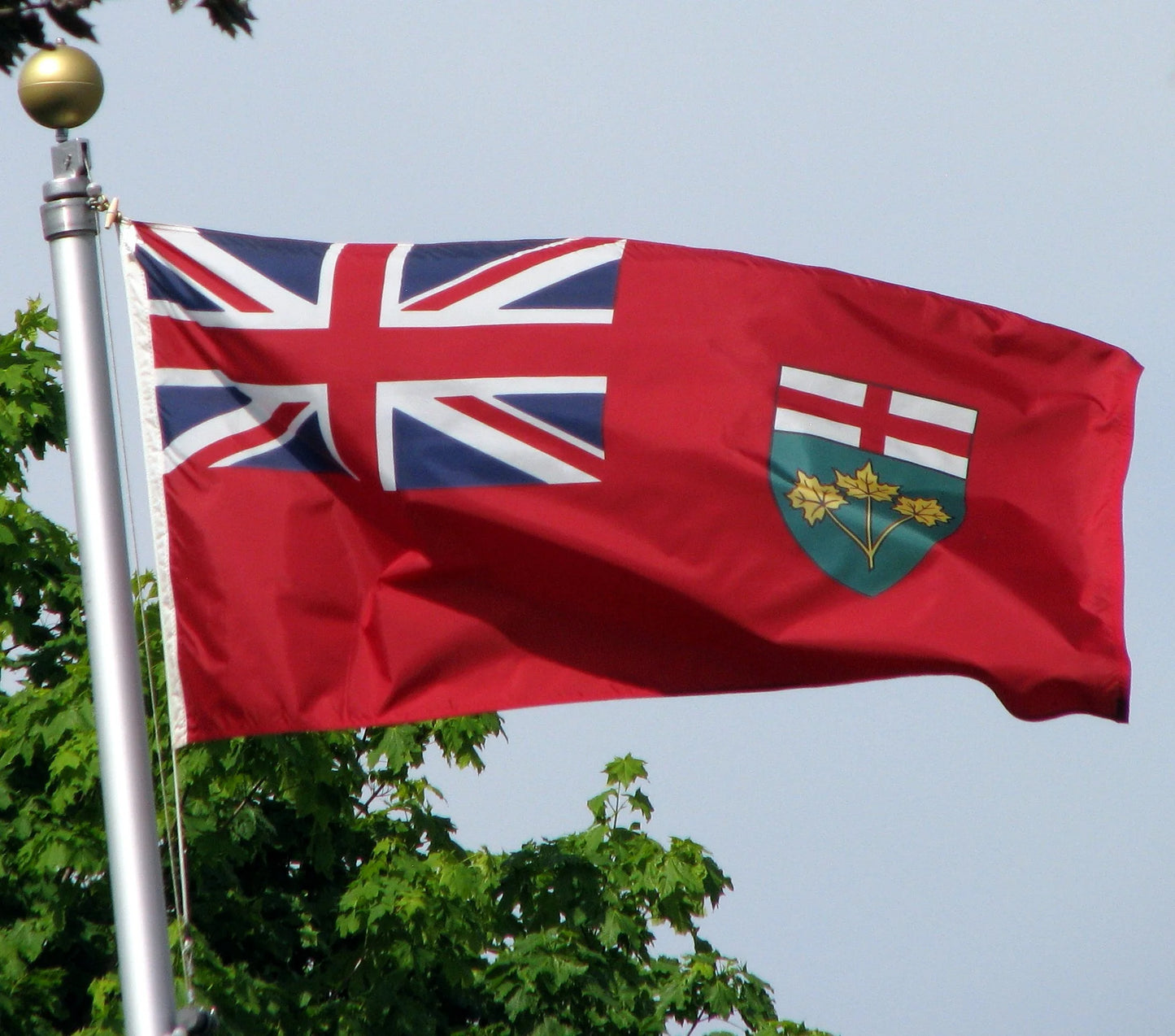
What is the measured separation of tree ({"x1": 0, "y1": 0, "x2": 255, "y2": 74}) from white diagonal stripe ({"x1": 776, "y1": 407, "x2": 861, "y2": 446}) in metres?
2.40

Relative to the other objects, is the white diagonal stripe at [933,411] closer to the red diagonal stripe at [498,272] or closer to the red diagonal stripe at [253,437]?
the red diagonal stripe at [498,272]

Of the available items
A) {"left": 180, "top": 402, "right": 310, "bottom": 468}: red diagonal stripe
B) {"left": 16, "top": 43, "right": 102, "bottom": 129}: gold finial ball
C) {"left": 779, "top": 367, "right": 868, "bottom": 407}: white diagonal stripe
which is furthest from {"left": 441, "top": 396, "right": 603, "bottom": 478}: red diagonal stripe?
{"left": 16, "top": 43, "right": 102, "bottom": 129}: gold finial ball

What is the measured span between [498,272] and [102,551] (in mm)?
2172

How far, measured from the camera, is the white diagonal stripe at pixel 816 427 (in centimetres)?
734

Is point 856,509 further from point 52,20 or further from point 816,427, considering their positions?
point 52,20

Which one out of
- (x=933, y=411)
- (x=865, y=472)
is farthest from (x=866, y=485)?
(x=933, y=411)

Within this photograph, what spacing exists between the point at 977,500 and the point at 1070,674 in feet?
2.46

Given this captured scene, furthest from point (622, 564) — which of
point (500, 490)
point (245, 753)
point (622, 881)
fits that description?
point (622, 881)

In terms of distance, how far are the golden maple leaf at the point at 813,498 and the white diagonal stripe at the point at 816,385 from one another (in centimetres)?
34

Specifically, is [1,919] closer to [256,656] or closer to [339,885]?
[339,885]

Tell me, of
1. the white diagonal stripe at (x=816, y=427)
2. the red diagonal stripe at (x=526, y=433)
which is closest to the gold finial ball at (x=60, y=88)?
the red diagonal stripe at (x=526, y=433)

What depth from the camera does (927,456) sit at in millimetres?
7434

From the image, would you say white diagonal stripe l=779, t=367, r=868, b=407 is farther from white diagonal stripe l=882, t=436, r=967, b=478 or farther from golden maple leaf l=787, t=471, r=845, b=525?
golden maple leaf l=787, t=471, r=845, b=525

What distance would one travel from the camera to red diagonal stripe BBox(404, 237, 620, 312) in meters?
7.00
